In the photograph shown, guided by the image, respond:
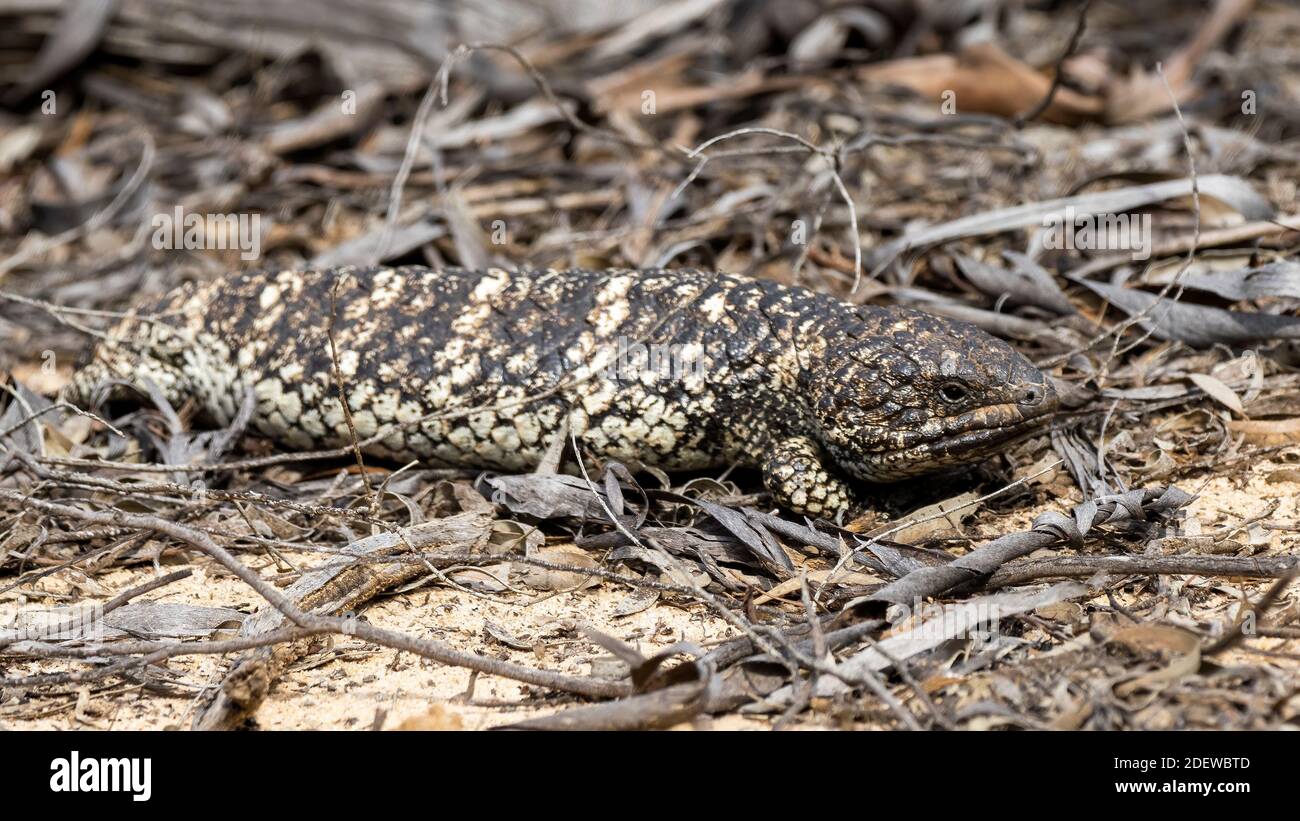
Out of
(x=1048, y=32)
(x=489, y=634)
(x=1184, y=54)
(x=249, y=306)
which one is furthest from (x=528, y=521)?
(x=1048, y=32)

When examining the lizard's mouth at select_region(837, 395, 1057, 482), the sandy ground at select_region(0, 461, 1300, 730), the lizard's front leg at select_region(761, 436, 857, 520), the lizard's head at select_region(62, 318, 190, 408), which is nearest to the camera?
the sandy ground at select_region(0, 461, 1300, 730)

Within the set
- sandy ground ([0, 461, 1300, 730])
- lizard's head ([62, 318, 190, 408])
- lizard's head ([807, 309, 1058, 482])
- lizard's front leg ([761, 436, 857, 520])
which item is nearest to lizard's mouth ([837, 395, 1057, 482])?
lizard's head ([807, 309, 1058, 482])

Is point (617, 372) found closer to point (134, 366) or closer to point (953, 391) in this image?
point (953, 391)

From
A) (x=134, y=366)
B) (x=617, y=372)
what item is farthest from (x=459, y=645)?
(x=134, y=366)

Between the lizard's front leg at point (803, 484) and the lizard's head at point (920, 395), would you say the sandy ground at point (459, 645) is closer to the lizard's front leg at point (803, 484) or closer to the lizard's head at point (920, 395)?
the lizard's head at point (920, 395)

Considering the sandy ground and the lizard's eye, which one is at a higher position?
the lizard's eye

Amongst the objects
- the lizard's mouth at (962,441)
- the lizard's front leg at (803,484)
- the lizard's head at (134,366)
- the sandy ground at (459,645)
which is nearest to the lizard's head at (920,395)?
the lizard's mouth at (962,441)

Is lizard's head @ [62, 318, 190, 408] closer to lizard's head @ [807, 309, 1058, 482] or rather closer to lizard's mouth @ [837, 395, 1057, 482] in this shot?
lizard's head @ [807, 309, 1058, 482]
